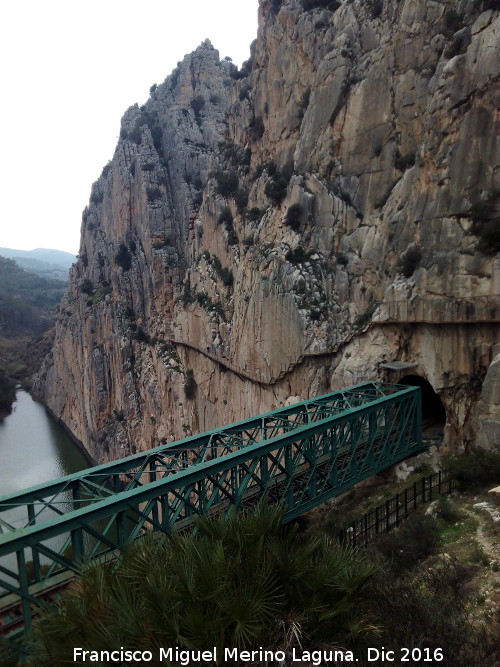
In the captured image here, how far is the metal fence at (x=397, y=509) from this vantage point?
475 inches

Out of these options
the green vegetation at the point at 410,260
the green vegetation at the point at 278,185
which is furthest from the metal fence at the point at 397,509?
the green vegetation at the point at 278,185

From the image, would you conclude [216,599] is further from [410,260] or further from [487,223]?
[410,260]

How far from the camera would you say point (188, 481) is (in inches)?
384

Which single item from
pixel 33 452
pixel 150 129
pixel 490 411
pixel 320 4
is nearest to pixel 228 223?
pixel 320 4

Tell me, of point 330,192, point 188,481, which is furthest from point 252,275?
point 188,481

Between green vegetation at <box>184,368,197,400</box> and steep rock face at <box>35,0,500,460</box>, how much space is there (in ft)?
0.45

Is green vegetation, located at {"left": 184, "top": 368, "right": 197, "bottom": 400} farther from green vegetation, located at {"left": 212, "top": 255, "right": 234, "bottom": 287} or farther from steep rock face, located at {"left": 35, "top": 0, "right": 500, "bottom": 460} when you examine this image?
green vegetation, located at {"left": 212, "top": 255, "right": 234, "bottom": 287}

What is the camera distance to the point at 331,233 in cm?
2227

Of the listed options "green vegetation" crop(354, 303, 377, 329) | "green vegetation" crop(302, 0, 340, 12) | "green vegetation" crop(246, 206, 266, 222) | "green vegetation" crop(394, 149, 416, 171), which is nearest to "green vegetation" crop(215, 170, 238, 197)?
"green vegetation" crop(246, 206, 266, 222)

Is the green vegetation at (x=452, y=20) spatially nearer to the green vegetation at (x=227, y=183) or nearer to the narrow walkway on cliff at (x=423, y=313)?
the narrow walkway on cliff at (x=423, y=313)

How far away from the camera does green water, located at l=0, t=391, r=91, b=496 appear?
4306 centimetres

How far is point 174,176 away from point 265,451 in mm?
38938

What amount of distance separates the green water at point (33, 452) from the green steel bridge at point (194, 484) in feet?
108

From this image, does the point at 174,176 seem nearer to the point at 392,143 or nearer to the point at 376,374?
the point at 392,143
